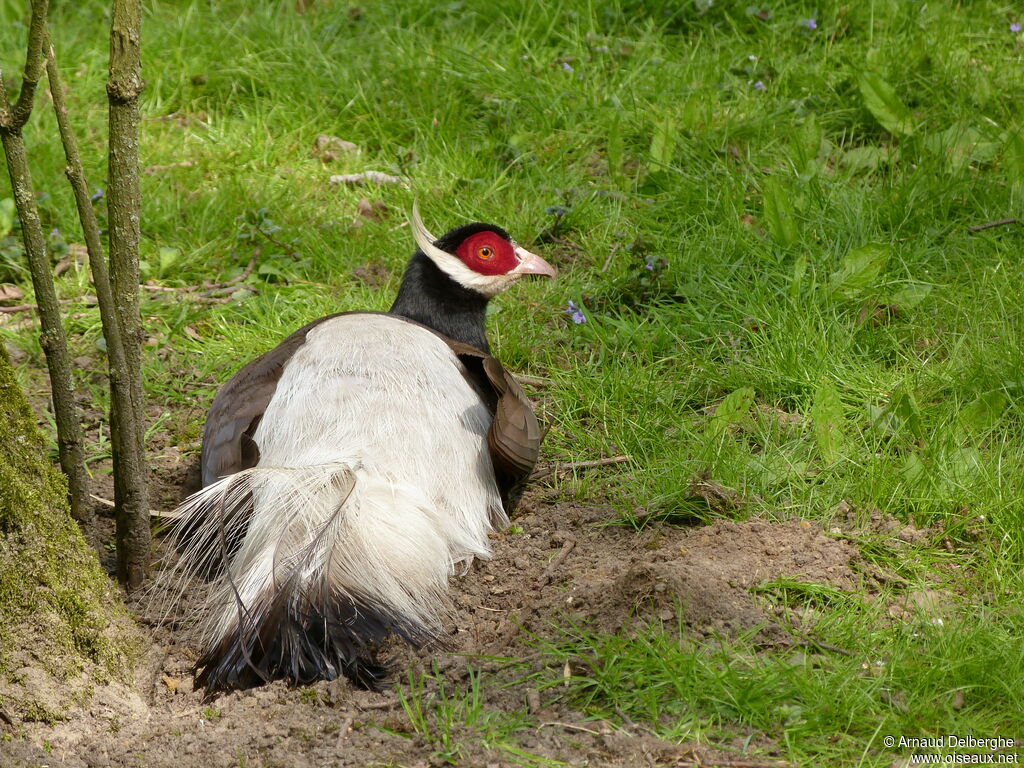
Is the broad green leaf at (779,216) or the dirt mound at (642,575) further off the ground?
the broad green leaf at (779,216)

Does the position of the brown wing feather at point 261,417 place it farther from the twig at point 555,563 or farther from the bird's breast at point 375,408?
the twig at point 555,563

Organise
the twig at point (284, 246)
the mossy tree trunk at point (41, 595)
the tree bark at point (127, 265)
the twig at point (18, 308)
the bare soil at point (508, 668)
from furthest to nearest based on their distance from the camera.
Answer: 1. the twig at point (284, 246)
2. the twig at point (18, 308)
3. the tree bark at point (127, 265)
4. the mossy tree trunk at point (41, 595)
5. the bare soil at point (508, 668)

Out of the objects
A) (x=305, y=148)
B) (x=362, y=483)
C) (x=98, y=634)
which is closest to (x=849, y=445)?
(x=362, y=483)

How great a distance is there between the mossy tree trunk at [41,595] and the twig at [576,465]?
1.49m

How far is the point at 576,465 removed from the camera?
12.2 feet

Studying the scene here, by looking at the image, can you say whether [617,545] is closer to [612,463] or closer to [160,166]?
[612,463]

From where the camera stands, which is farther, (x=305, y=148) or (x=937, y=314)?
(x=305, y=148)

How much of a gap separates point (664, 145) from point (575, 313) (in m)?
1.18

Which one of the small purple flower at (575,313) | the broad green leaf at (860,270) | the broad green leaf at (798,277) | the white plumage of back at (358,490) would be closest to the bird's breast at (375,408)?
the white plumage of back at (358,490)

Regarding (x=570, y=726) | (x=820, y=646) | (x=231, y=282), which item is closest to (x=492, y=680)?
(x=570, y=726)

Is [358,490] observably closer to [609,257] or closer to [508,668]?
[508,668]

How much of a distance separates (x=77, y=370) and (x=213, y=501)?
65.6 inches

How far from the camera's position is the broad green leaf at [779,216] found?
4492mm

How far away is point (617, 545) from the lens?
10.8ft
